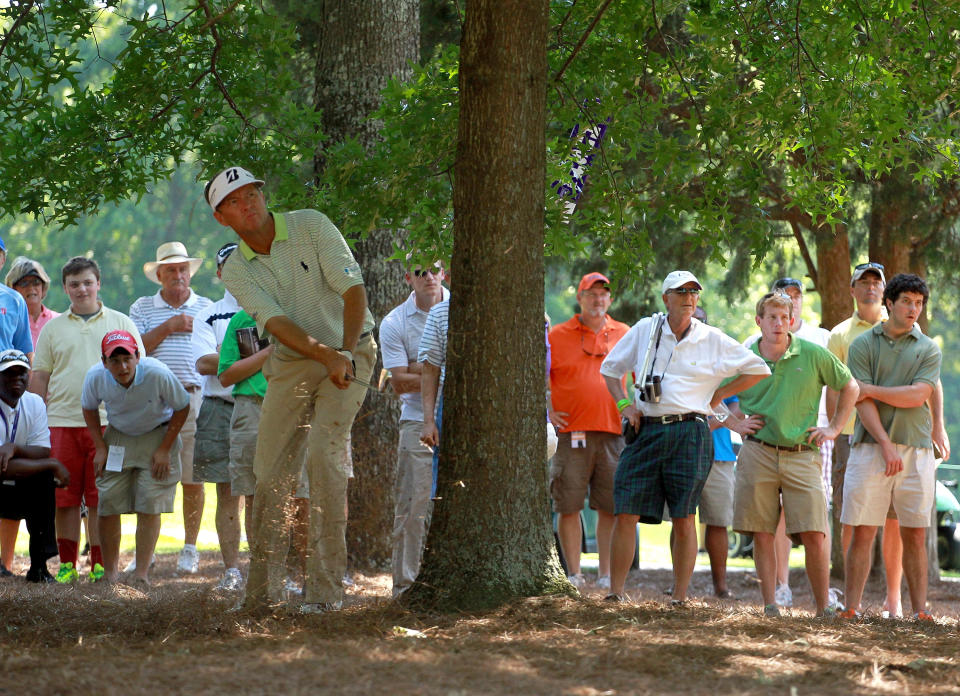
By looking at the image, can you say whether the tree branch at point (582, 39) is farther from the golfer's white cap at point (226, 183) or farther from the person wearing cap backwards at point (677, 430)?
the golfer's white cap at point (226, 183)

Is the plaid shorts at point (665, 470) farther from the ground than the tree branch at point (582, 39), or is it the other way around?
the tree branch at point (582, 39)

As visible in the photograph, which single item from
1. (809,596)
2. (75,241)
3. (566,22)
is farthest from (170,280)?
(75,241)

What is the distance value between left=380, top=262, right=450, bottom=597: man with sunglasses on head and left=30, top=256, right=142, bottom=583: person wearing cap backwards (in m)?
2.36

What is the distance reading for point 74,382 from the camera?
398 inches

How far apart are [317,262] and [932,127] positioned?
3.54m

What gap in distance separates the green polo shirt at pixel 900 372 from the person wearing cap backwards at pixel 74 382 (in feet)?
17.7

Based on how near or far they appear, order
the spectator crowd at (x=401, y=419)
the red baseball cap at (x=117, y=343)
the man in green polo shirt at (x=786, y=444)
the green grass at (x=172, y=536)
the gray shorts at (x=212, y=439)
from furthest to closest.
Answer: the green grass at (x=172, y=536)
the gray shorts at (x=212, y=439)
the red baseball cap at (x=117, y=343)
the man in green polo shirt at (x=786, y=444)
the spectator crowd at (x=401, y=419)

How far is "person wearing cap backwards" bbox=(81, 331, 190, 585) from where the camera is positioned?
30.2 ft

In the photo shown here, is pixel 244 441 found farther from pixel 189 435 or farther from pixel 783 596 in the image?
pixel 783 596

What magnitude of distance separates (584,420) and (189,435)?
10.4 ft

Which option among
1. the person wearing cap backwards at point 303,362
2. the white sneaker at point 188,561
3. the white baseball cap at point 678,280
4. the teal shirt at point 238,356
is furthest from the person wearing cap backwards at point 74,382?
the white baseball cap at point 678,280

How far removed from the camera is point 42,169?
7246 millimetres

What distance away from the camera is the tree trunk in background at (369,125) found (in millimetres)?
9930

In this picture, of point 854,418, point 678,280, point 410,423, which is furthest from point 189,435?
point 854,418
